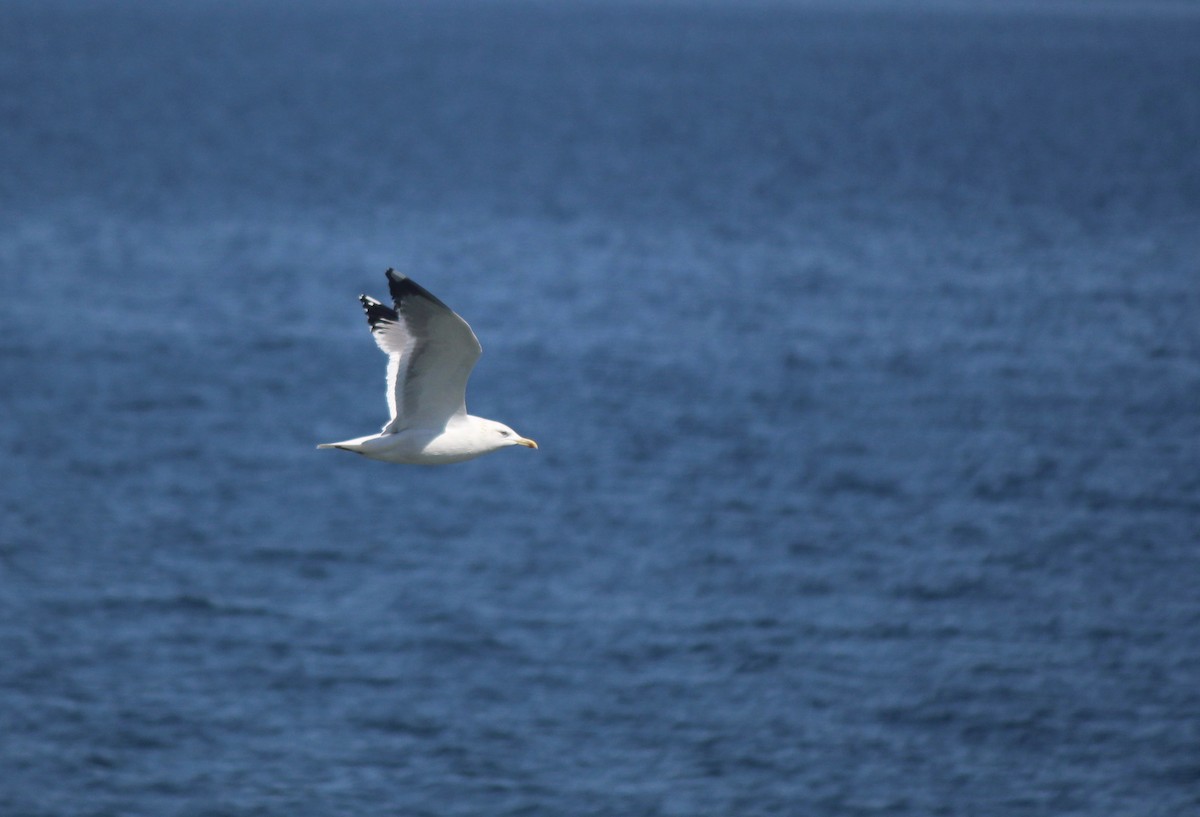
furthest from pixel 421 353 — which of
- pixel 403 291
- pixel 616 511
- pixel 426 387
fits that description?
pixel 616 511

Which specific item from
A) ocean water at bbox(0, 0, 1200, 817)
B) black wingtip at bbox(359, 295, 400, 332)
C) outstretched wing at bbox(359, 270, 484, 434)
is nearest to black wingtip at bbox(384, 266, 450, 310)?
outstretched wing at bbox(359, 270, 484, 434)

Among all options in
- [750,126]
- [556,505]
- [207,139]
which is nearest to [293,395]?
[556,505]

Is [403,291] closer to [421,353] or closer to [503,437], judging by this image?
[421,353]

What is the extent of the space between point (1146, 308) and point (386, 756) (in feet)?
99.2

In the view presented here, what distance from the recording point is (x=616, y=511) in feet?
101

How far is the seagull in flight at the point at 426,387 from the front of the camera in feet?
41.9

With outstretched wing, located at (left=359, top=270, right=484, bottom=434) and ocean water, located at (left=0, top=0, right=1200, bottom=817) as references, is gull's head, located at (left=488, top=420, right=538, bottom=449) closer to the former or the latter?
outstretched wing, located at (left=359, top=270, right=484, bottom=434)

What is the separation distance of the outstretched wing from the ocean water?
9.08 m

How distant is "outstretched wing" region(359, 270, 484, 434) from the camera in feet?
41.4

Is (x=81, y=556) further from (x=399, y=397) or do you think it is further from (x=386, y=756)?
(x=399, y=397)

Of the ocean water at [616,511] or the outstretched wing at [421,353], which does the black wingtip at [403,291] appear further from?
the ocean water at [616,511]

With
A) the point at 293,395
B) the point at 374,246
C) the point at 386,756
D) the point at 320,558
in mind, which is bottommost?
the point at 386,756

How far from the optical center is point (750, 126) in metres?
103

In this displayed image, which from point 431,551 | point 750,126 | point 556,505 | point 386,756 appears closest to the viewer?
point 386,756
